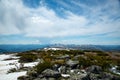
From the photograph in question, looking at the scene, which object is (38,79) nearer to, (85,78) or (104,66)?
(85,78)

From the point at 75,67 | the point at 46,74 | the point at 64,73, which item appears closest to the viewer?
the point at 46,74

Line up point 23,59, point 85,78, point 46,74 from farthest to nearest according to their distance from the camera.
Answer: point 23,59 < point 46,74 < point 85,78

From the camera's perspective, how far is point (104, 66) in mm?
30094

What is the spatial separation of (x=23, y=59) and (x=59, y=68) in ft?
51.7

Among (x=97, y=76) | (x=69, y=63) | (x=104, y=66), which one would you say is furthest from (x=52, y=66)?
(x=104, y=66)

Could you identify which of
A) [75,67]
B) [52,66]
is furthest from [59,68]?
[75,67]

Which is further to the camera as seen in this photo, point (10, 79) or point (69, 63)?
point (69, 63)

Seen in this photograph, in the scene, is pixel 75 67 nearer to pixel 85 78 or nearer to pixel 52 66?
pixel 52 66

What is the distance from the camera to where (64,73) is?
2598cm

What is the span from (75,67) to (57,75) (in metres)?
7.47

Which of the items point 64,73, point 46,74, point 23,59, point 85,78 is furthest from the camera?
point 23,59

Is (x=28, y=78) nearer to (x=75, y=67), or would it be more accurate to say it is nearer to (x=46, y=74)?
(x=46, y=74)

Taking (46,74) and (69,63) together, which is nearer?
(46,74)

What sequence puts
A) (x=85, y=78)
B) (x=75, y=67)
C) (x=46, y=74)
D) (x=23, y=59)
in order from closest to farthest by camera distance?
(x=85, y=78) → (x=46, y=74) → (x=75, y=67) → (x=23, y=59)
